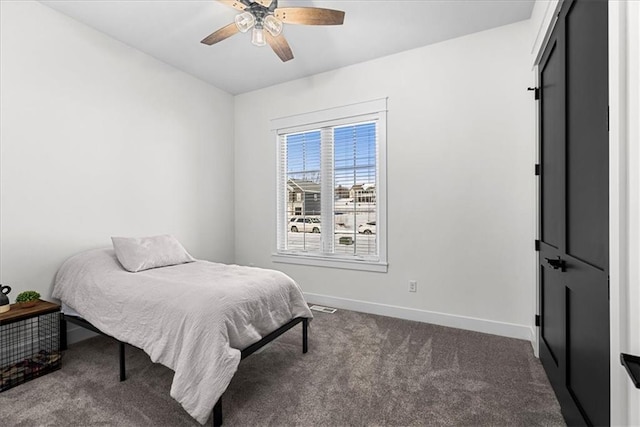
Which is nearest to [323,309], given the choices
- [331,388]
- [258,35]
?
[331,388]

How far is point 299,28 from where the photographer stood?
9.47ft

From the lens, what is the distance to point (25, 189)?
2.44 meters

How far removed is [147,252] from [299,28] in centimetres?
244

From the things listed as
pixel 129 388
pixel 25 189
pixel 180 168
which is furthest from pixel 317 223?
pixel 25 189

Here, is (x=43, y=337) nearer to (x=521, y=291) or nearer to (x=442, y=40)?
(x=521, y=291)

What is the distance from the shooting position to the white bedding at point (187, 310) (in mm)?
1659

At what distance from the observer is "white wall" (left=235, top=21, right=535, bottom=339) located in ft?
9.11

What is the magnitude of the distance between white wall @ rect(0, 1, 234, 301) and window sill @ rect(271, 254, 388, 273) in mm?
1066

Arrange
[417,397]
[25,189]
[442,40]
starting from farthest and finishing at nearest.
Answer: [442,40], [25,189], [417,397]

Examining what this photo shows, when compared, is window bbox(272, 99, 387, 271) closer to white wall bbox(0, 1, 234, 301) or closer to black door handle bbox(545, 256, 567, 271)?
Result: white wall bbox(0, 1, 234, 301)

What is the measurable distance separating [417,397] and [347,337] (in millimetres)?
962

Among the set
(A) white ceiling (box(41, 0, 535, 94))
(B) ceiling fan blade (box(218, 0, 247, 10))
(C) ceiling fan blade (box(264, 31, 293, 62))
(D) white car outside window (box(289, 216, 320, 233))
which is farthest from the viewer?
(D) white car outside window (box(289, 216, 320, 233))

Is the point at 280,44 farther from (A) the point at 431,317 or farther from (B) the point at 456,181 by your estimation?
(A) the point at 431,317

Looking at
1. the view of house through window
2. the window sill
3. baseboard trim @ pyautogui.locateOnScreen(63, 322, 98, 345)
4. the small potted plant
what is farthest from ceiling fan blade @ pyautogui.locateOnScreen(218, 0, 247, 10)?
baseboard trim @ pyautogui.locateOnScreen(63, 322, 98, 345)
